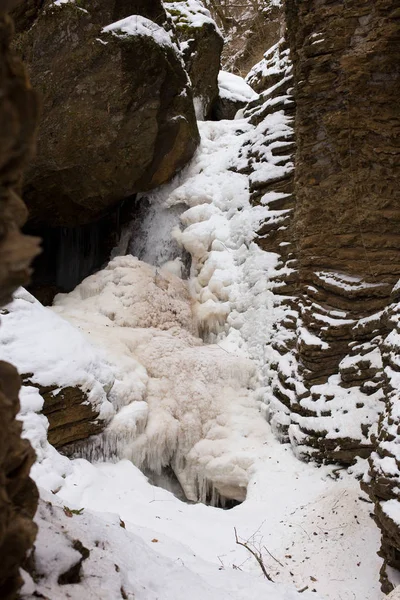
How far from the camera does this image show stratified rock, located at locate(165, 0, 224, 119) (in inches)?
479

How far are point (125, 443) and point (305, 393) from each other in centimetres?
226

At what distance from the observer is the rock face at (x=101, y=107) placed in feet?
26.9

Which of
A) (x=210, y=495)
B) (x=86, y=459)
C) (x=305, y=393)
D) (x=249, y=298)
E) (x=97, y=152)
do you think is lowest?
(x=210, y=495)

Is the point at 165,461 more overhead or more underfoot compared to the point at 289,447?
more underfoot

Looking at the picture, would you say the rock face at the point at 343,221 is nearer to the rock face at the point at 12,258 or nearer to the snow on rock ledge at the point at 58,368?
the snow on rock ledge at the point at 58,368

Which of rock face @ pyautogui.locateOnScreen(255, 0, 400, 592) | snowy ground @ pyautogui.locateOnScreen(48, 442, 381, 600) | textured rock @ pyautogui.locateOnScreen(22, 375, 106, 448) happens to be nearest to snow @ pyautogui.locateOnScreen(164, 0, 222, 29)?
rock face @ pyautogui.locateOnScreen(255, 0, 400, 592)

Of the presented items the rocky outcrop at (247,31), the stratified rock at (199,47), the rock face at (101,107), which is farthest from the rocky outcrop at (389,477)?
the rocky outcrop at (247,31)

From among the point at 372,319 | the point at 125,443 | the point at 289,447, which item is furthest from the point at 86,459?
the point at 372,319

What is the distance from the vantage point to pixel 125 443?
614cm

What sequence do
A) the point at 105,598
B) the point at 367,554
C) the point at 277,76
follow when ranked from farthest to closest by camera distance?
the point at 277,76
the point at 367,554
the point at 105,598

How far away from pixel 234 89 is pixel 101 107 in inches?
236

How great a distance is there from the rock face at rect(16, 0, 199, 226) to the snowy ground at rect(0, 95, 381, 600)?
Answer: 0.97 m

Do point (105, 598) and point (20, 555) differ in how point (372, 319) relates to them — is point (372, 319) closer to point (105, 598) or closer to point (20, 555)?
point (105, 598)

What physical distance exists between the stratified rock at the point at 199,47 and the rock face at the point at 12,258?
39.0ft
